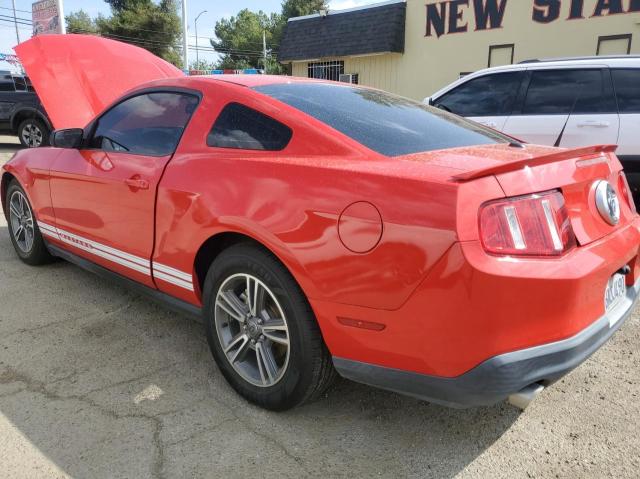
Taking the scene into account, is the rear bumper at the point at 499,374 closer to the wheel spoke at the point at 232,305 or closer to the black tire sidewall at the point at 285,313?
the black tire sidewall at the point at 285,313

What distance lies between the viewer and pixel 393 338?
73.2 inches

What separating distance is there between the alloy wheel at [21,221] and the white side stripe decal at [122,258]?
0.36m

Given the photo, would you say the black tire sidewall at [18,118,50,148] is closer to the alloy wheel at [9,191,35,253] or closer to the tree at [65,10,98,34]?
the alloy wheel at [9,191,35,253]

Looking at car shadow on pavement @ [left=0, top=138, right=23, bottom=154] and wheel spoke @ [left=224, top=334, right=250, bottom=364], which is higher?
wheel spoke @ [left=224, top=334, right=250, bottom=364]

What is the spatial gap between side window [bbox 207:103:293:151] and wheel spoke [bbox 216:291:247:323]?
27.6 inches

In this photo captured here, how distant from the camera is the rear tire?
13.7 ft

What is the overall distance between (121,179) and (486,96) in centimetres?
437

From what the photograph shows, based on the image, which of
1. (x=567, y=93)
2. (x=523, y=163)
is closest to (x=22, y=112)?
(x=567, y=93)

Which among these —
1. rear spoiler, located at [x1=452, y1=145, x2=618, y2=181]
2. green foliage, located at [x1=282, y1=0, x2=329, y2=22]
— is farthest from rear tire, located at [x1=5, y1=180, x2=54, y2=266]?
green foliage, located at [x1=282, y1=0, x2=329, y2=22]

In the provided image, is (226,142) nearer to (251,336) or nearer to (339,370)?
(251,336)

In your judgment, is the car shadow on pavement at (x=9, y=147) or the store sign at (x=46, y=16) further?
the store sign at (x=46, y=16)

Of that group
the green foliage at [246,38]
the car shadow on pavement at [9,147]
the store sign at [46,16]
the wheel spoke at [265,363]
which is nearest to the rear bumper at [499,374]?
the wheel spoke at [265,363]

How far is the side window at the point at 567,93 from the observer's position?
513 centimetres

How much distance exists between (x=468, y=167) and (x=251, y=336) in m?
1.24
